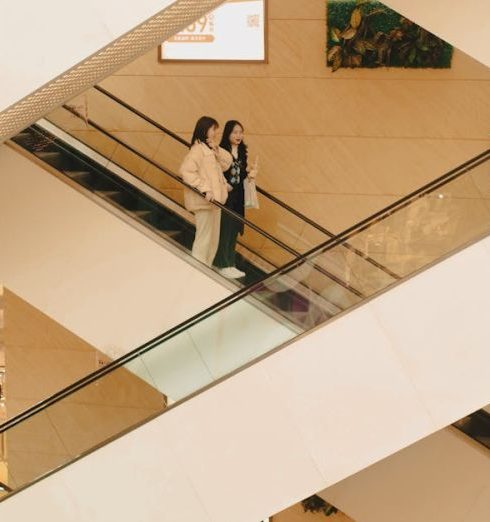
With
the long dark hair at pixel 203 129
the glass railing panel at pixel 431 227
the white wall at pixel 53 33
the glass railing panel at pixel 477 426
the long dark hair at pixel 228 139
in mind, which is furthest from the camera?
→ the long dark hair at pixel 228 139

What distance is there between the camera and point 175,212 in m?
9.31

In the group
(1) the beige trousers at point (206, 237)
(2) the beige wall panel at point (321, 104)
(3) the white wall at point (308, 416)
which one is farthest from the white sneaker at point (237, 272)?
(2) the beige wall panel at point (321, 104)

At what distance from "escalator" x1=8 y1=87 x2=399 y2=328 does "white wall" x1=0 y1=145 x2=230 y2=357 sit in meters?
0.16

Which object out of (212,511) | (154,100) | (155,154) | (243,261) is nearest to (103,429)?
(212,511)

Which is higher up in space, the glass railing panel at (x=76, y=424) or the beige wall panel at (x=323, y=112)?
the beige wall panel at (x=323, y=112)

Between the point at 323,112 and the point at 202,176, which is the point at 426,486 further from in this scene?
the point at 323,112

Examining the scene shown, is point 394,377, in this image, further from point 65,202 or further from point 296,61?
point 296,61

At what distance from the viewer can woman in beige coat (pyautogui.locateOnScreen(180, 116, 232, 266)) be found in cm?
927

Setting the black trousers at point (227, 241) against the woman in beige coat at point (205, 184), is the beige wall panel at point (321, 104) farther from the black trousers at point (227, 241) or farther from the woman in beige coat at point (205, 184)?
the black trousers at point (227, 241)

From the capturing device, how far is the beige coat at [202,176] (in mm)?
9406

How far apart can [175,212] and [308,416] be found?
2.23 metres

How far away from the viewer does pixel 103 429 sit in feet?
28.1

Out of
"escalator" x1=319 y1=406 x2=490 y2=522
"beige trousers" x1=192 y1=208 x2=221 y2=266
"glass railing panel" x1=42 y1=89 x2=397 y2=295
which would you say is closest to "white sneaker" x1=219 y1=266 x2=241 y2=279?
"beige trousers" x1=192 y1=208 x2=221 y2=266

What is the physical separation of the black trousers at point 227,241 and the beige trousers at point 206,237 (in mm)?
37
